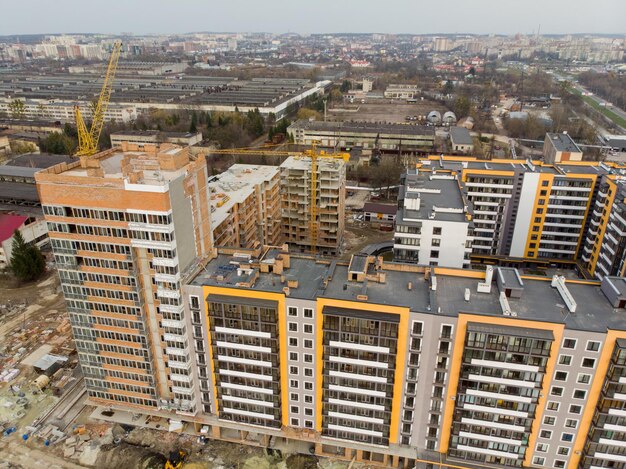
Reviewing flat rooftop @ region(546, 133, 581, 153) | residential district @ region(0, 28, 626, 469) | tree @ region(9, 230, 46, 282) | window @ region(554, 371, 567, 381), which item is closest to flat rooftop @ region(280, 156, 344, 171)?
residential district @ region(0, 28, 626, 469)

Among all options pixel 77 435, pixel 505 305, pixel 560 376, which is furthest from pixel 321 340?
pixel 77 435

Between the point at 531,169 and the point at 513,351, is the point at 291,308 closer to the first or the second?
the point at 513,351

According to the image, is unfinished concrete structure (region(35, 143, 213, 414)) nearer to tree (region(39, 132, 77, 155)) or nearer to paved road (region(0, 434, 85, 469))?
paved road (region(0, 434, 85, 469))

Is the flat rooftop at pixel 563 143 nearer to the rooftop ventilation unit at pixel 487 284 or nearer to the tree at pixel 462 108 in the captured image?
the rooftop ventilation unit at pixel 487 284

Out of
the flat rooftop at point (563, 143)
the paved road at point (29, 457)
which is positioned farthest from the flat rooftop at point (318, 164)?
the paved road at point (29, 457)

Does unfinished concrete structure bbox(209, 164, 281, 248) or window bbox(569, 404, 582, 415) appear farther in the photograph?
unfinished concrete structure bbox(209, 164, 281, 248)

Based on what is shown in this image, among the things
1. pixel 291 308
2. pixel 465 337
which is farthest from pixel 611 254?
pixel 291 308
